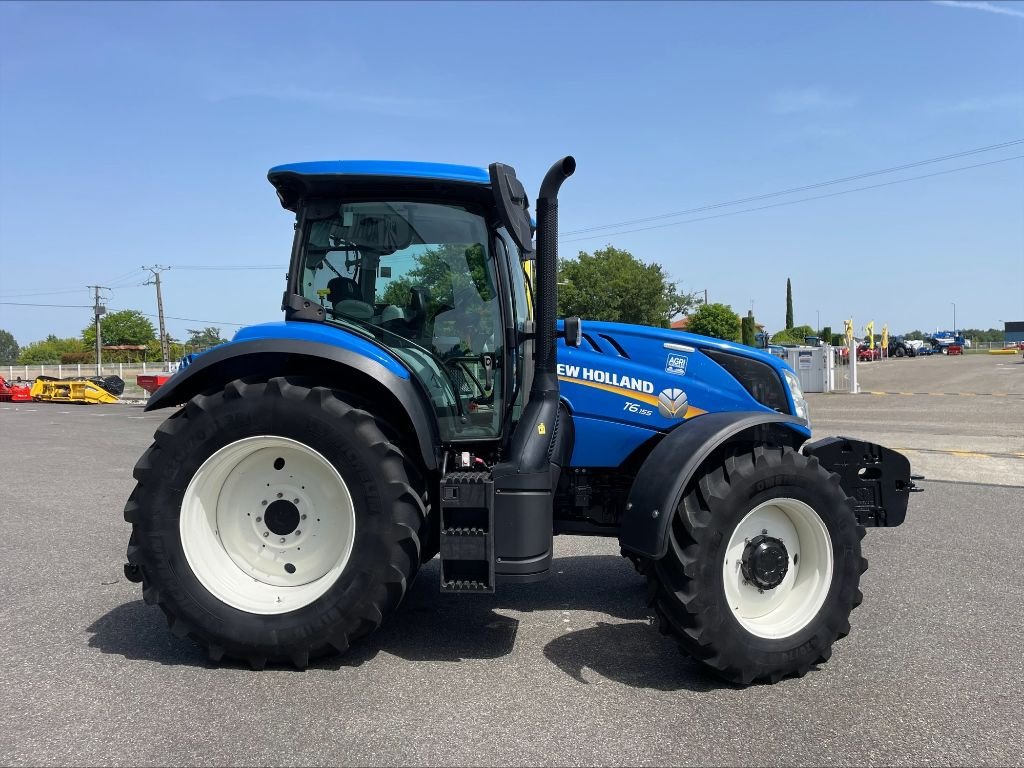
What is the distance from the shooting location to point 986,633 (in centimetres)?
420

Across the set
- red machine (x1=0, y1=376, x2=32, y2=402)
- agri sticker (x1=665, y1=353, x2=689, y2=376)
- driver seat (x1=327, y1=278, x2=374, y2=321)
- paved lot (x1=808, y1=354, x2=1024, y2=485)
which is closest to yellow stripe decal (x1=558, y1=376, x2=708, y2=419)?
agri sticker (x1=665, y1=353, x2=689, y2=376)

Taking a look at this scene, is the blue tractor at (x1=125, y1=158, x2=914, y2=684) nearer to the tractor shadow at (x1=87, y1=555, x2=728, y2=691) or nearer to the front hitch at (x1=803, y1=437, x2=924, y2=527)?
the front hitch at (x1=803, y1=437, x2=924, y2=527)

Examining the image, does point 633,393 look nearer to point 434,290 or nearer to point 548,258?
point 548,258

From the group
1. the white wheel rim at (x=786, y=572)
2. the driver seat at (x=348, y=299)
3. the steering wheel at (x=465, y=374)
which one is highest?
the driver seat at (x=348, y=299)

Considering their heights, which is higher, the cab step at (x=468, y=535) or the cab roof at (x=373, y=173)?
the cab roof at (x=373, y=173)

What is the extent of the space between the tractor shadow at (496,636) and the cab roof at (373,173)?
2.37 meters

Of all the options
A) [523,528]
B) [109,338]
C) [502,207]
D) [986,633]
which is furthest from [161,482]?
[109,338]

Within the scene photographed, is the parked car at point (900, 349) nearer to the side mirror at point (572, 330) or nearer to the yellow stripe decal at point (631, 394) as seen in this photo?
the yellow stripe decal at point (631, 394)

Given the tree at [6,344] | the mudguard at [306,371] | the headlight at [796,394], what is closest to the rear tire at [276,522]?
the mudguard at [306,371]

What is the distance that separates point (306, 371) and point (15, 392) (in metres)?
33.0

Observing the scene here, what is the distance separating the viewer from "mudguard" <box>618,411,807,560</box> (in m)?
3.52

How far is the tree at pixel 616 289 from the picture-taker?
156 feet

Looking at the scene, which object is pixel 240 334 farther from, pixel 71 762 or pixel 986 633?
pixel 986 633

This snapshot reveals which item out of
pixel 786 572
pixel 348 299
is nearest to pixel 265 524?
pixel 348 299
